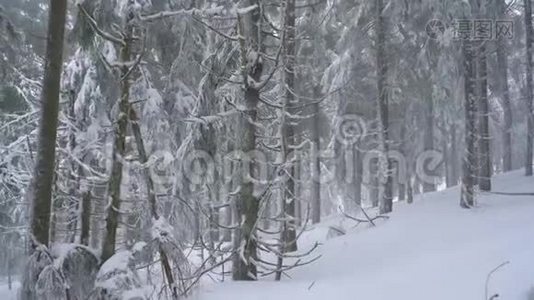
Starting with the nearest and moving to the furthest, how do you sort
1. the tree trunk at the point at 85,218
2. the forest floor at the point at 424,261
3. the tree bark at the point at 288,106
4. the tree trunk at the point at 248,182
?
the forest floor at the point at 424,261
the tree trunk at the point at 248,182
the tree bark at the point at 288,106
the tree trunk at the point at 85,218

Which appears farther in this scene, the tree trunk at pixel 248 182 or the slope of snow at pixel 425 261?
the tree trunk at pixel 248 182

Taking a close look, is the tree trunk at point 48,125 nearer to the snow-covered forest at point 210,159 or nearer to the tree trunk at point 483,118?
the snow-covered forest at point 210,159

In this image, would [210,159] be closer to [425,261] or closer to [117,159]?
[117,159]

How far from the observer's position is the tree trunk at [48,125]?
250 inches

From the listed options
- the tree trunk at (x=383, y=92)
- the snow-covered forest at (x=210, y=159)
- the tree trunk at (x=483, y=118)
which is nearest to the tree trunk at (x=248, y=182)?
the snow-covered forest at (x=210, y=159)

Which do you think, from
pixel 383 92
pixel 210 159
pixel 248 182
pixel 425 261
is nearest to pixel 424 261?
pixel 425 261

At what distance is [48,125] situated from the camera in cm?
643

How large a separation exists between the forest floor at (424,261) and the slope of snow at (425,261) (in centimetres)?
1

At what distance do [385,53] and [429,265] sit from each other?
28.7ft

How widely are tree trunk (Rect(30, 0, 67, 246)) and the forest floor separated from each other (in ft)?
7.28

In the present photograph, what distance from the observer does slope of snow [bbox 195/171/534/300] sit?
5918 millimetres

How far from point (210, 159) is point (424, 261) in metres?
3.83

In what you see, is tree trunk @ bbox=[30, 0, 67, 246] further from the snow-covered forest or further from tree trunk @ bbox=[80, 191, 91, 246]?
tree trunk @ bbox=[80, 191, 91, 246]

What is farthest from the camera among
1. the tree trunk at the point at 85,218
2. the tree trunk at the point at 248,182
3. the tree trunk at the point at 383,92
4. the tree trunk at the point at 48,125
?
the tree trunk at the point at 383,92
